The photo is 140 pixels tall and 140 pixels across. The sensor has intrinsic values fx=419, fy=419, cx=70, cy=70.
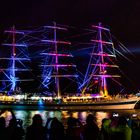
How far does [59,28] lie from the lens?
9569cm

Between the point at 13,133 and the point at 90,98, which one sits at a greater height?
the point at 90,98

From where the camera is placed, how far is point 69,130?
11023 millimetres

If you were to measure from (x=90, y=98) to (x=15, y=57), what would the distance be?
2275 cm

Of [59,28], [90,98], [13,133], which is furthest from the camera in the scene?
[59,28]

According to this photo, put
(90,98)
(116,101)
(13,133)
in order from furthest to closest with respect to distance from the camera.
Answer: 1. (90,98)
2. (116,101)
3. (13,133)

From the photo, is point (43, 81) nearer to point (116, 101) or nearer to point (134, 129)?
point (116, 101)

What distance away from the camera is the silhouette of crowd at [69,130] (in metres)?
10.7

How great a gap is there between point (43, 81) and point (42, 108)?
5.73 metres

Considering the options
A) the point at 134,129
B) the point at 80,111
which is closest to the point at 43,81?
the point at 80,111

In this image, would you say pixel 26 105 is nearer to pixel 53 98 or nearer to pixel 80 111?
pixel 53 98

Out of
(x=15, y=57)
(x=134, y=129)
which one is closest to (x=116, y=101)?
(x=15, y=57)

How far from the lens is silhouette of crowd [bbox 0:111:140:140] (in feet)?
35.2

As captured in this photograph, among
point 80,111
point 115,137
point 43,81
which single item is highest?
point 43,81

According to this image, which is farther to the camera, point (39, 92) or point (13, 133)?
point (39, 92)
